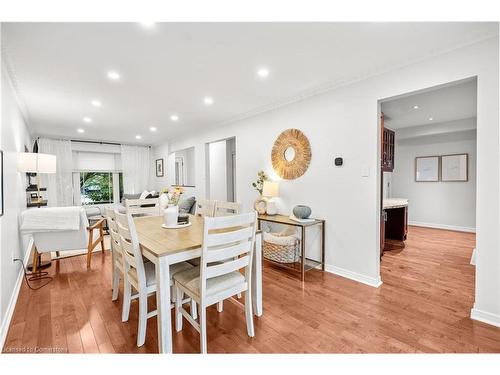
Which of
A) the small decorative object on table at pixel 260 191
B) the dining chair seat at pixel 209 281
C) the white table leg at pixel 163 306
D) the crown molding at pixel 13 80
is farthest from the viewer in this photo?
the small decorative object on table at pixel 260 191

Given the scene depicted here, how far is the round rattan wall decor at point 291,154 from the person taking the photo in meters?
3.25

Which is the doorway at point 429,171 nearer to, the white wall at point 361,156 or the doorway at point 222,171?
the white wall at point 361,156

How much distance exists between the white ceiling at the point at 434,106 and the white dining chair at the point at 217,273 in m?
2.69

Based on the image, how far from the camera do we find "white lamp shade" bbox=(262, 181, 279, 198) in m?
3.44

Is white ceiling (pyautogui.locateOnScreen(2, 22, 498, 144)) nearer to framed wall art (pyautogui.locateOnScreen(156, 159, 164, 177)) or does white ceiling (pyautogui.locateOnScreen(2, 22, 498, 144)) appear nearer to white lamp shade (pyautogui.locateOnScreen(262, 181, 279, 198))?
white lamp shade (pyautogui.locateOnScreen(262, 181, 279, 198))

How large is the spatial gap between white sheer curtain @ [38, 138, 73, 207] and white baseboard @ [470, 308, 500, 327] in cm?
796

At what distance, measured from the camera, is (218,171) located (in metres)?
5.73

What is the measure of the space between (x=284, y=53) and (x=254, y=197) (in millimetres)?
2374

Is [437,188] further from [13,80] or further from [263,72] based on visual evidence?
[13,80]

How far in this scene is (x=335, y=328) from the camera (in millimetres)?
1871

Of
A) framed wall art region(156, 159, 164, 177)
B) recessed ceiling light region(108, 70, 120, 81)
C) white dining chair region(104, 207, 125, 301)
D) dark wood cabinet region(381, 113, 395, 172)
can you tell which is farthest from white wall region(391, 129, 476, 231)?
framed wall art region(156, 159, 164, 177)

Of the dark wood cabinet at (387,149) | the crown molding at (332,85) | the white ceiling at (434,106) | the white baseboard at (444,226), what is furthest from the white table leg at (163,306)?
the white baseboard at (444,226)

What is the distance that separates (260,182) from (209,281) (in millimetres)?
2316
